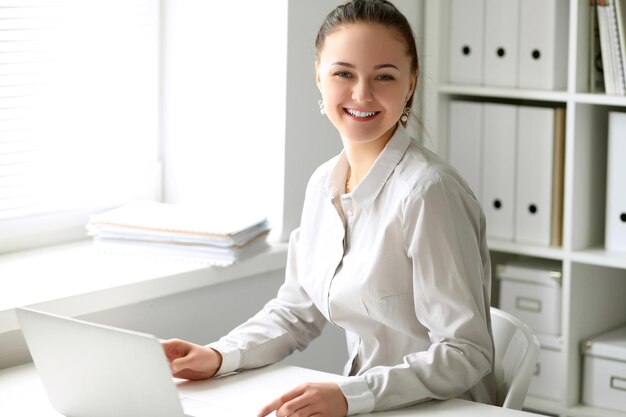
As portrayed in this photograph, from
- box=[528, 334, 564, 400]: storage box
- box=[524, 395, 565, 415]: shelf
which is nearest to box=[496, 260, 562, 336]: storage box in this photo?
box=[528, 334, 564, 400]: storage box

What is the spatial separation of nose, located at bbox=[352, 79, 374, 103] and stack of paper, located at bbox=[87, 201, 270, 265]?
2.25 ft

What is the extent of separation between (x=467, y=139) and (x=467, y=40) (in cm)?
27

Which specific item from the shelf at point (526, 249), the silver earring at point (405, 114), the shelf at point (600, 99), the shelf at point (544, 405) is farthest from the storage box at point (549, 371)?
the silver earring at point (405, 114)

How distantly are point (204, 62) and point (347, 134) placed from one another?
101cm

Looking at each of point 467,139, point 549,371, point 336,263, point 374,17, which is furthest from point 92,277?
point 549,371

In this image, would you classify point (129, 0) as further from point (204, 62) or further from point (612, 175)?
point (612, 175)

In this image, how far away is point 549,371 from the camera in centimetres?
294

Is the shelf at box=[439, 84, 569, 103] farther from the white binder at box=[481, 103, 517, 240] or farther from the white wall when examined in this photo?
the white wall

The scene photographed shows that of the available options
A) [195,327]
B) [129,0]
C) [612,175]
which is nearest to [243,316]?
[195,327]

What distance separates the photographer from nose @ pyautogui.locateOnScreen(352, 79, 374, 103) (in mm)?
1787

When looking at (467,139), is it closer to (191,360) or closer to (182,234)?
(182,234)

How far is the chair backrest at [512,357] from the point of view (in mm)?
1822

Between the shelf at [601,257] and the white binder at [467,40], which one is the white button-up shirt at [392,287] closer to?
the shelf at [601,257]

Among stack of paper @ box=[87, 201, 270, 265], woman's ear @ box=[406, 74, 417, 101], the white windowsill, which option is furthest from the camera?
stack of paper @ box=[87, 201, 270, 265]
